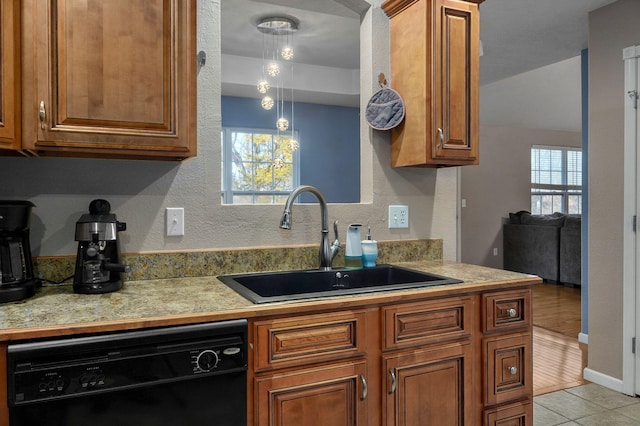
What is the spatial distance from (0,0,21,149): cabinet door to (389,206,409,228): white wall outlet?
1.55 meters

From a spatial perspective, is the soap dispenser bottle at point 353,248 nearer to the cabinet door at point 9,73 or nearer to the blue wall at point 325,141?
the cabinet door at point 9,73

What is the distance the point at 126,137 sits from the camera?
5.01ft

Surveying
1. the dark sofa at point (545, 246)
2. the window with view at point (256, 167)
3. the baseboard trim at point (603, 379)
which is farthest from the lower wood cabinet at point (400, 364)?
the dark sofa at point (545, 246)

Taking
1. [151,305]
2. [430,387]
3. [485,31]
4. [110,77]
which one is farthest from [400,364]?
[485,31]

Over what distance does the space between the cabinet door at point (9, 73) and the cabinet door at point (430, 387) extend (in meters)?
1.35

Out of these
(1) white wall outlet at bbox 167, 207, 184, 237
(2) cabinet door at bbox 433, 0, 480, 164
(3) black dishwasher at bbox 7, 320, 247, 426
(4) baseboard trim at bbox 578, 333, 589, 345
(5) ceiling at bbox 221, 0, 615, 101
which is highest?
(5) ceiling at bbox 221, 0, 615, 101

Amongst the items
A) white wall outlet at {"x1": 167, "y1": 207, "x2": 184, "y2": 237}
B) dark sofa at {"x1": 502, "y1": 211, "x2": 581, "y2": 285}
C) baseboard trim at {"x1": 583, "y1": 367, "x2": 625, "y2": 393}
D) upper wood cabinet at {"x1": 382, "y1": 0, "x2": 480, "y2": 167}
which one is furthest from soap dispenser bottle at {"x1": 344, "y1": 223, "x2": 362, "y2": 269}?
dark sofa at {"x1": 502, "y1": 211, "x2": 581, "y2": 285}

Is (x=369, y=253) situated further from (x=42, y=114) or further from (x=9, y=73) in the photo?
(x=9, y=73)

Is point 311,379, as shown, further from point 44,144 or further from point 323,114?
point 323,114

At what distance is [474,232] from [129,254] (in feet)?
21.3

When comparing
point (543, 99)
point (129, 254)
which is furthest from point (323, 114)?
point (129, 254)

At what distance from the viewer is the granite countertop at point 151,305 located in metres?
1.19

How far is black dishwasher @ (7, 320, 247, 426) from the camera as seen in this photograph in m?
1.13

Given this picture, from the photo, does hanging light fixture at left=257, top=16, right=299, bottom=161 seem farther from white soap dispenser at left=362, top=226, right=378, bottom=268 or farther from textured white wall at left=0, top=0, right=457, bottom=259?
white soap dispenser at left=362, top=226, right=378, bottom=268
